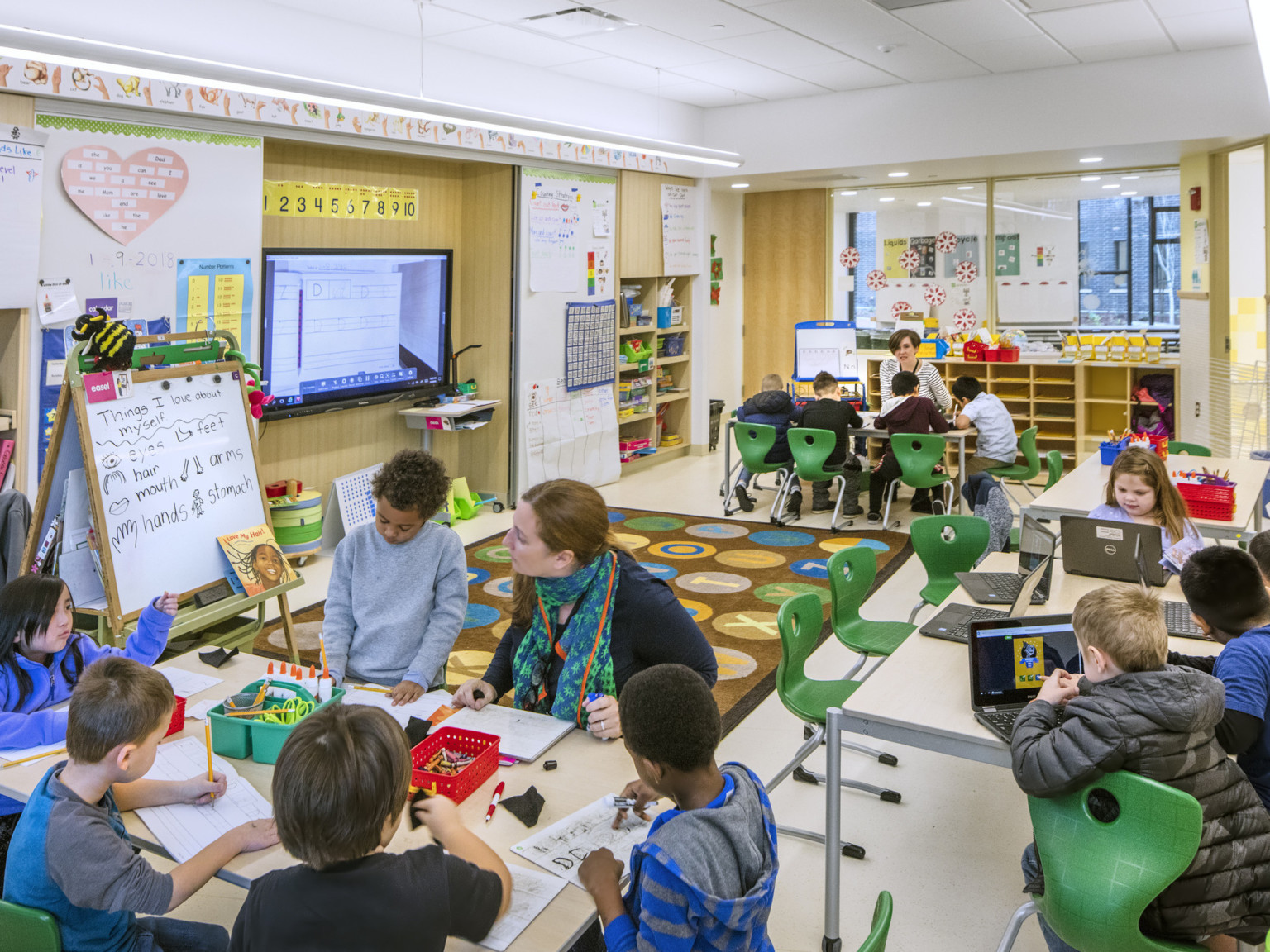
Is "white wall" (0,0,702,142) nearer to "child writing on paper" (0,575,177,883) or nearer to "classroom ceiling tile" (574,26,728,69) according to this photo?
"classroom ceiling tile" (574,26,728,69)

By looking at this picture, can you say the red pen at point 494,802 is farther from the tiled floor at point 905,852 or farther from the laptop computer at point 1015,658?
the laptop computer at point 1015,658

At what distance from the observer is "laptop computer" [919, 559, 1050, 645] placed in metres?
3.04

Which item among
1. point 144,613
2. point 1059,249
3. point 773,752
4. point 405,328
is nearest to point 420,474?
point 144,613

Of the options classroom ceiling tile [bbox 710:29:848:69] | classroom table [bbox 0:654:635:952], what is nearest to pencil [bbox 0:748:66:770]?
classroom table [bbox 0:654:635:952]

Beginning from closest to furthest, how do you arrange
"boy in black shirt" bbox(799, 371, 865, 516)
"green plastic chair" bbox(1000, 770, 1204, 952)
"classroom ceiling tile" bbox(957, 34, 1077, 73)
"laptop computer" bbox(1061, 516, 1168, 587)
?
1. "green plastic chair" bbox(1000, 770, 1204, 952)
2. "laptop computer" bbox(1061, 516, 1168, 587)
3. "classroom ceiling tile" bbox(957, 34, 1077, 73)
4. "boy in black shirt" bbox(799, 371, 865, 516)

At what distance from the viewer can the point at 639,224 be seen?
355 inches

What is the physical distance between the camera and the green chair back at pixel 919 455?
23.6 ft

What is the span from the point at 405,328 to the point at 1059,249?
6.17 meters

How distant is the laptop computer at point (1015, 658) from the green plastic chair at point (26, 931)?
1998mm

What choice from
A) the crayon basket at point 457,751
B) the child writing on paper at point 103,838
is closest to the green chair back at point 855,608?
the crayon basket at point 457,751

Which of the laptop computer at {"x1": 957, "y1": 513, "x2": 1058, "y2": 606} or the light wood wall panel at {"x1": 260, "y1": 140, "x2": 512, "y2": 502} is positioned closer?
the laptop computer at {"x1": 957, "y1": 513, "x2": 1058, "y2": 606}

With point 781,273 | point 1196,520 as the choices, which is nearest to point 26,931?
point 1196,520

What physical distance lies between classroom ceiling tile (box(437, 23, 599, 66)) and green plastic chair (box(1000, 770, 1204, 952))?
5724 millimetres

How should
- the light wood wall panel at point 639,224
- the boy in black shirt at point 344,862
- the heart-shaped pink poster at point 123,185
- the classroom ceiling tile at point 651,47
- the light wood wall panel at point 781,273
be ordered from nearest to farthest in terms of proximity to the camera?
the boy in black shirt at point 344,862, the heart-shaped pink poster at point 123,185, the classroom ceiling tile at point 651,47, the light wood wall panel at point 639,224, the light wood wall panel at point 781,273
